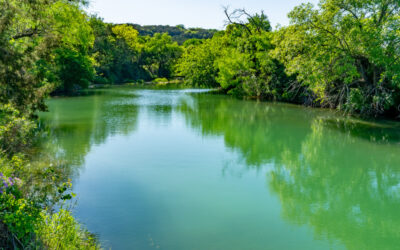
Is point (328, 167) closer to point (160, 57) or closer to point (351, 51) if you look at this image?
point (351, 51)

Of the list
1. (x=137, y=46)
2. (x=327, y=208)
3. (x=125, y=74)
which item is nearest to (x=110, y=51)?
(x=125, y=74)

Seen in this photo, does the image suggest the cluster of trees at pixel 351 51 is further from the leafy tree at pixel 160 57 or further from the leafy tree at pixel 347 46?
the leafy tree at pixel 160 57

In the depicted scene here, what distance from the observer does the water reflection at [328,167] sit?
710cm

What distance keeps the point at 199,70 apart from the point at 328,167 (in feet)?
108

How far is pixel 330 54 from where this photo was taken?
18.9 metres

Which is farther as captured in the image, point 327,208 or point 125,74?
point 125,74

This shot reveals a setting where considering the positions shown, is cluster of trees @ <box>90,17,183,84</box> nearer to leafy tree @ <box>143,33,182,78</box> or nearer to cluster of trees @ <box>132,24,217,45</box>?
leafy tree @ <box>143,33,182,78</box>

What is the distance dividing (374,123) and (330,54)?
15.0 ft

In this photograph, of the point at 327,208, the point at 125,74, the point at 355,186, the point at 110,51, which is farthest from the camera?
the point at 125,74

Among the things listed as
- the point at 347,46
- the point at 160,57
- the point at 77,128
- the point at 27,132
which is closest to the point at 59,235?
the point at 27,132

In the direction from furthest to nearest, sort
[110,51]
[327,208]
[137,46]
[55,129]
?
1. [137,46]
2. [110,51]
3. [55,129]
4. [327,208]

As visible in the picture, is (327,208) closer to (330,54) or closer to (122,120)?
(330,54)

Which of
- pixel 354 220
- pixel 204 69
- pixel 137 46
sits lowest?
pixel 354 220

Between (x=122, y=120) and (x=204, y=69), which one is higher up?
(x=204, y=69)
